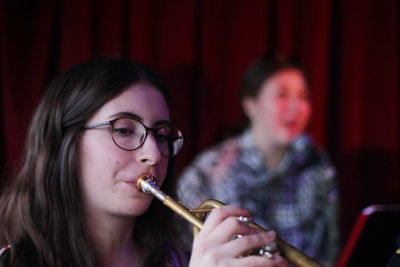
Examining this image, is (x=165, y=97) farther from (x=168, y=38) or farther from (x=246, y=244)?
(x=168, y=38)

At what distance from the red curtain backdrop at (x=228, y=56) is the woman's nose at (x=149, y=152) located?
3.28ft

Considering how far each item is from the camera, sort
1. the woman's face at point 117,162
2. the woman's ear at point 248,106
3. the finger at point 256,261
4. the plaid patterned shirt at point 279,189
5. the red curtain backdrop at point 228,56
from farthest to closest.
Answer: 1. the woman's ear at point 248,106
2. the plaid patterned shirt at point 279,189
3. the red curtain backdrop at point 228,56
4. the woman's face at point 117,162
5. the finger at point 256,261

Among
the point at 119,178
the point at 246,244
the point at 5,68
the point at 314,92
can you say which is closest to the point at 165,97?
the point at 119,178

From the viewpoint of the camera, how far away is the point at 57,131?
1180mm

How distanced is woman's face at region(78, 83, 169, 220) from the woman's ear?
1.42 meters

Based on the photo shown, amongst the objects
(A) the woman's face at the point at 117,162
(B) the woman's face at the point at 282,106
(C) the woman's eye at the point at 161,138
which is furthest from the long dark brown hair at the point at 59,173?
(B) the woman's face at the point at 282,106

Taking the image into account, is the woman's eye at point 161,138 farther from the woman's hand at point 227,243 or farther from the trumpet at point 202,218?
the woman's hand at point 227,243

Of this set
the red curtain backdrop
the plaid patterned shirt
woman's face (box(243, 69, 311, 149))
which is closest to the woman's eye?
the red curtain backdrop

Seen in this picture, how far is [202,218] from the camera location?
113cm

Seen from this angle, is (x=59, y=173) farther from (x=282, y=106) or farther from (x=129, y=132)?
(x=282, y=106)

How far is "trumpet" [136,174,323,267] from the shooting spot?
0.99m

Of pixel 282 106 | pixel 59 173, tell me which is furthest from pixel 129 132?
pixel 282 106

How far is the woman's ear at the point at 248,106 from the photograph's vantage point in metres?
2.55

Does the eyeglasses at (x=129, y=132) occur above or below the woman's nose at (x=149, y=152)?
above
